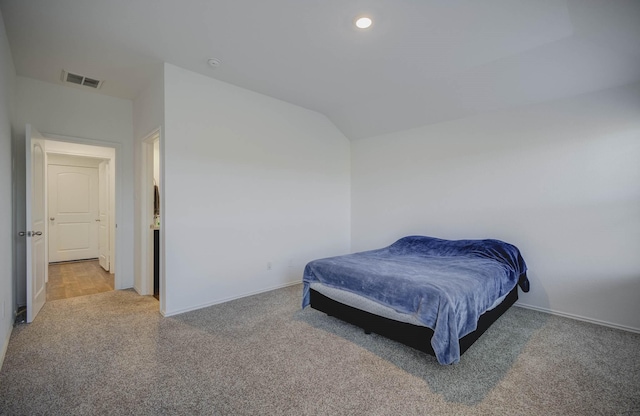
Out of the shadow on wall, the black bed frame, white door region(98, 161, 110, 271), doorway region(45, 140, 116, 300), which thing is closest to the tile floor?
doorway region(45, 140, 116, 300)

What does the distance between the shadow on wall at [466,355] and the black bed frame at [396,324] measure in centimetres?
11

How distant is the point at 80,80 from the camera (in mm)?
3443

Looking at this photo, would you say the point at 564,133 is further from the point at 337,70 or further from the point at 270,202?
the point at 270,202

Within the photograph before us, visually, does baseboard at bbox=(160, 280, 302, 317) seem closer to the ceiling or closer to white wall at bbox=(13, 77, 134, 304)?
white wall at bbox=(13, 77, 134, 304)

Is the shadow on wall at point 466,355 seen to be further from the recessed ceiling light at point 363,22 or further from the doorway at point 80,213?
the doorway at point 80,213

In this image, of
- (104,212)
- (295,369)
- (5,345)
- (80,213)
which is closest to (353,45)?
(295,369)

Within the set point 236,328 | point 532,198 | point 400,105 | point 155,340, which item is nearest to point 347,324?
point 236,328

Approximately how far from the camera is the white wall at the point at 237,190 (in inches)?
124

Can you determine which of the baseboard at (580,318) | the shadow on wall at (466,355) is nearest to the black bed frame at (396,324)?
the shadow on wall at (466,355)

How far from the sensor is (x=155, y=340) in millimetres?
2527

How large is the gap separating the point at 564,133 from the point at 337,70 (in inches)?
101

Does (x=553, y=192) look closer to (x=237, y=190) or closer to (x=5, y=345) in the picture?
(x=237, y=190)

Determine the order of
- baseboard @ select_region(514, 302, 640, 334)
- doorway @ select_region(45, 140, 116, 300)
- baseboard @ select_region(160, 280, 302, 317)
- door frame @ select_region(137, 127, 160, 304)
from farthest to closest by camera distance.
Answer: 1. doorway @ select_region(45, 140, 116, 300)
2. door frame @ select_region(137, 127, 160, 304)
3. baseboard @ select_region(160, 280, 302, 317)
4. baseboard @ select_region(514, 302, 640, 334)

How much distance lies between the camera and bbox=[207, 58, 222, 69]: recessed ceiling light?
→ 2.98 m
